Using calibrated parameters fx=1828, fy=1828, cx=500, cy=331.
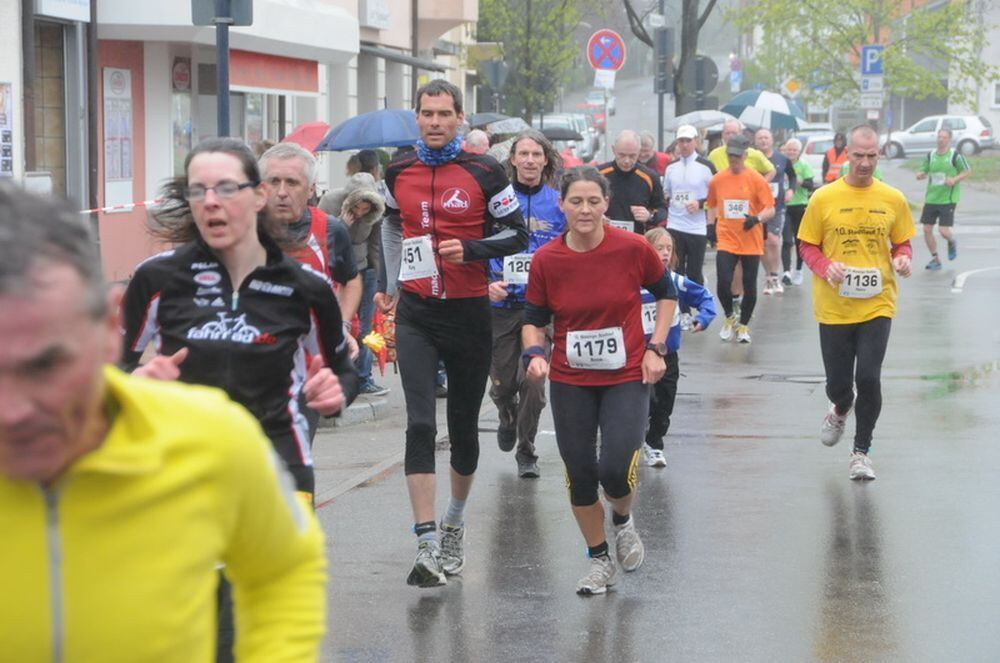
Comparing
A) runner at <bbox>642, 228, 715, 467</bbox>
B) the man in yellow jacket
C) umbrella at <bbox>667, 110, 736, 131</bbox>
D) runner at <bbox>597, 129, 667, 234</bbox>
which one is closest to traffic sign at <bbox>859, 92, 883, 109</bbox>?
umbrella at <bbox>667, 110, 736, 131</bbox>

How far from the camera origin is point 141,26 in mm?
20250

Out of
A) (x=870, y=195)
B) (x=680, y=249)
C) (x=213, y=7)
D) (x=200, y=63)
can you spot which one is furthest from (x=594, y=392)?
(x=200, y=63)

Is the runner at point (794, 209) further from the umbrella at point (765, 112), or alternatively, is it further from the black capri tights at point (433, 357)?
the black capri tights at point (433, 357)

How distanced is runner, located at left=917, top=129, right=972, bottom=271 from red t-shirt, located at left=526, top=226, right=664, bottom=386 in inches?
770

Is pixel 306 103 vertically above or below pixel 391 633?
above

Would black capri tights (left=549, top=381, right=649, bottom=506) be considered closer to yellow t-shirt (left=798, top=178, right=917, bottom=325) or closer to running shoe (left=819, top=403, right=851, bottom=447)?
yellow t-shirt (left=798, top=178, right=917, bottom=325)

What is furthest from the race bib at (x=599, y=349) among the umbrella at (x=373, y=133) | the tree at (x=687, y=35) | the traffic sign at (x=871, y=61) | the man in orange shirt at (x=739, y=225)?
the traffic sign at (x=871, y=61)

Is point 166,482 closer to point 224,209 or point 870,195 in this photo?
point 224,209

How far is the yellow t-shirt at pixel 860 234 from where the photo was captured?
10.0 metres

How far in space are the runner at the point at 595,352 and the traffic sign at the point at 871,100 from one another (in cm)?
3223

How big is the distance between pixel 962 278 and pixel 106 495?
75.8 ft

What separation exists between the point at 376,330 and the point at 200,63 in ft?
37.2

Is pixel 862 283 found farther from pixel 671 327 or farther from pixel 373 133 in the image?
pixel 373 133

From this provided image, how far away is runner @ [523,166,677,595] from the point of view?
723 centimetres
